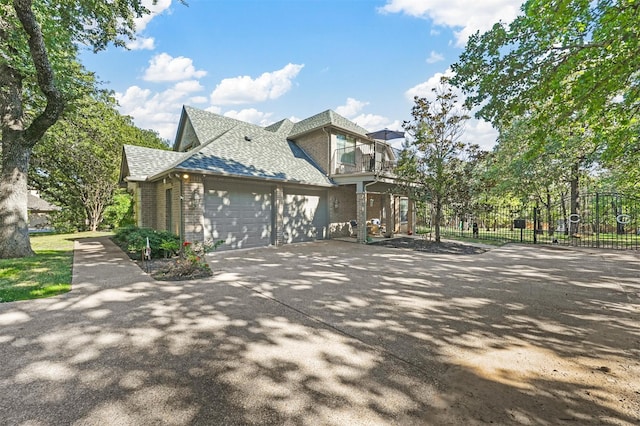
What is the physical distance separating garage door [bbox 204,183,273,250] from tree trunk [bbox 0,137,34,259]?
525cm

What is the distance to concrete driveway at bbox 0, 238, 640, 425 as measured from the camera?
2.26 metres

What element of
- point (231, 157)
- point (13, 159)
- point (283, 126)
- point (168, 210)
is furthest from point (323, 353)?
point (283, 126)

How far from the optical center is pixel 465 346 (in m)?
3.35

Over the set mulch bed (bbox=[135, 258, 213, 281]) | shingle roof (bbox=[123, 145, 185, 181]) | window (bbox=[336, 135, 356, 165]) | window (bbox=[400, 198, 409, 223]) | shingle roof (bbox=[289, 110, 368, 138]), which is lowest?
mulch bed (bbox=[135, 258, 213, 281])

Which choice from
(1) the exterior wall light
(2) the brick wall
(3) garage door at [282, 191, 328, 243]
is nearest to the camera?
(1) the exterior wall light

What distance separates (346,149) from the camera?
1592 cm

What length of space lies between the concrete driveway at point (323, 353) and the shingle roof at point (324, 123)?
10638 millimetres

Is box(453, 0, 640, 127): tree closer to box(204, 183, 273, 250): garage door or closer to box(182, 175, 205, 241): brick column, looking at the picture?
box(204, 183, 273, 250): garage door

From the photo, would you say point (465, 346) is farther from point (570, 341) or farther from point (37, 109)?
point (37, 109)

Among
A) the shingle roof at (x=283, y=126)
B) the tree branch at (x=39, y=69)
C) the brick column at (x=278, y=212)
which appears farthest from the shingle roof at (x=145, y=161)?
the shingle roof at (x=283, y=126)

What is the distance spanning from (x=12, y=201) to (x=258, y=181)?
742cm

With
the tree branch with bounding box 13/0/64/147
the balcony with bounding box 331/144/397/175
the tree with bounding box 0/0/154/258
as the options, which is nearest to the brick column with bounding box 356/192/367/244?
the balcony with bounding box 331/144/397/175

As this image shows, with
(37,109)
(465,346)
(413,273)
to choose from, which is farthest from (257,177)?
(37,109)

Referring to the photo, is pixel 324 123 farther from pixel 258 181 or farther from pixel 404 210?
pixel 404 210
